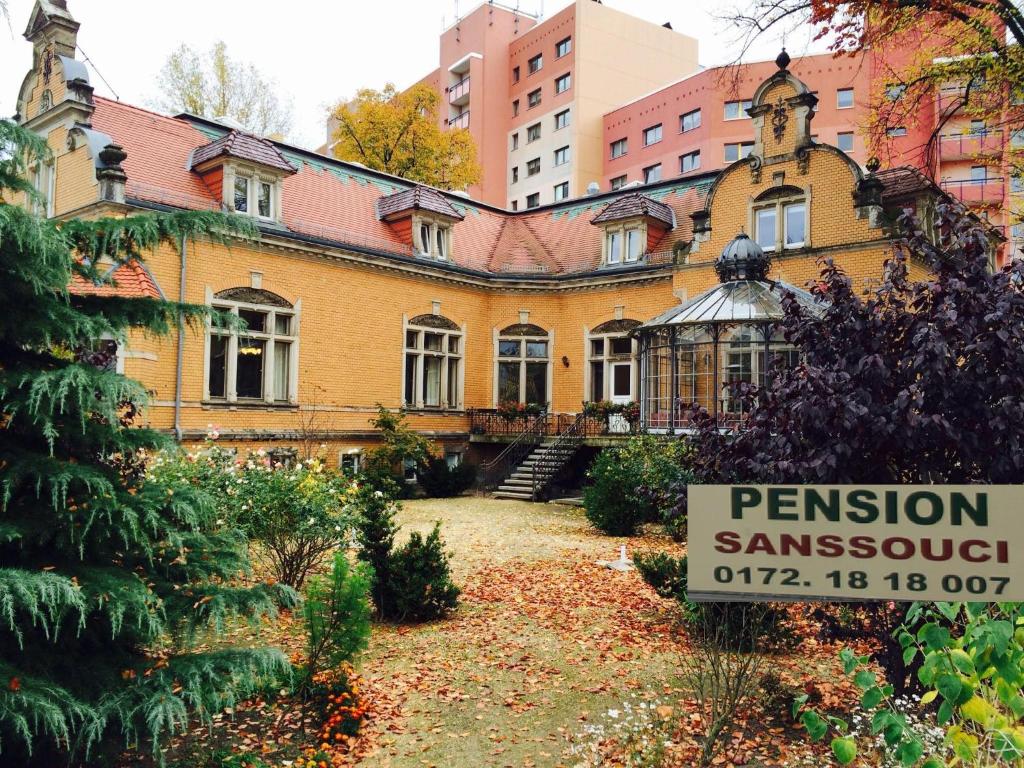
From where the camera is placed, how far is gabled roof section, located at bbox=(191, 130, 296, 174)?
17484 mm

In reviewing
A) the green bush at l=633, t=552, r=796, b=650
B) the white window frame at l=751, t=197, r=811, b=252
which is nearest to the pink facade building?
the white window frame at l=751, t=197, r=811, b=252

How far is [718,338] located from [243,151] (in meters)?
11.7

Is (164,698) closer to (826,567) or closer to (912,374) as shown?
(826,567)

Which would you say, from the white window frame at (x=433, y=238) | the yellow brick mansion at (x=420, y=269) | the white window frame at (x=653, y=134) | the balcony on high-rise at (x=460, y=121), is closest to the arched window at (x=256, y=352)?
the yellow brick mansion at (x=420, y=269)

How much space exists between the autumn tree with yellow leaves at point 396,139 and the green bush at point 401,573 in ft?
90.8

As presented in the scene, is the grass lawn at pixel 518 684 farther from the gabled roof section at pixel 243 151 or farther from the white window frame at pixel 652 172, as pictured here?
the white window frame at pixel 652 172

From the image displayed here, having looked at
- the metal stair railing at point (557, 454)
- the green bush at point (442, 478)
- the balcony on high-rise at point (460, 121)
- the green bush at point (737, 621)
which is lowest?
the green bush at point (737, 621)

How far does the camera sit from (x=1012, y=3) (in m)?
11.3

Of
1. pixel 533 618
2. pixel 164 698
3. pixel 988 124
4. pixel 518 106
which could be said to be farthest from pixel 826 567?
pixel 518 106

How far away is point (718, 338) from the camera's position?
600 inches

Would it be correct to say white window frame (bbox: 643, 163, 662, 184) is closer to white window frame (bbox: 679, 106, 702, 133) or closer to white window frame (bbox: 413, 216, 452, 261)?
white window frame (bbox: 679, 106, 702, 133)

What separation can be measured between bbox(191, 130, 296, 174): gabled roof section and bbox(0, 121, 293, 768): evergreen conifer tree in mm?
14299

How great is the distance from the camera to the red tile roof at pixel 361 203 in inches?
686

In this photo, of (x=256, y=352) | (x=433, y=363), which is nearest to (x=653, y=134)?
(x=433, y=363)
